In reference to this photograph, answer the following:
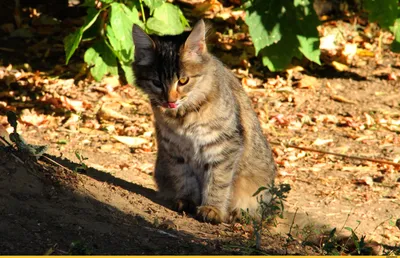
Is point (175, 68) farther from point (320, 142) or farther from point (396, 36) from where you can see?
point (396, 36)

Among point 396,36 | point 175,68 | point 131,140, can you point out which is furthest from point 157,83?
point 396,36

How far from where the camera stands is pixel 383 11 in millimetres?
8297

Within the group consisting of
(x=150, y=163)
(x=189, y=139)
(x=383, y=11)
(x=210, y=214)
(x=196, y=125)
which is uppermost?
(x=383, y=11)

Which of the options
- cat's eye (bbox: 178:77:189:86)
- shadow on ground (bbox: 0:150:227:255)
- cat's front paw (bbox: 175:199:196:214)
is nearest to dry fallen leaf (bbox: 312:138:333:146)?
cat's front paw (bbox: 175:199:196:214)

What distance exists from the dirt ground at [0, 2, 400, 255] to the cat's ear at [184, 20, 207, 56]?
112cm

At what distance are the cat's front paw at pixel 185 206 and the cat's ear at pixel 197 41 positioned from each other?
42.7 inches

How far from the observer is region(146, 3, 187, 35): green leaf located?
312 inches

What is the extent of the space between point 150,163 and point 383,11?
10.3ft

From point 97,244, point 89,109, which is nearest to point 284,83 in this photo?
point 89,109

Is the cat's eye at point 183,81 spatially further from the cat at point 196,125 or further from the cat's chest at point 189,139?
the cat's chest at point 189,139

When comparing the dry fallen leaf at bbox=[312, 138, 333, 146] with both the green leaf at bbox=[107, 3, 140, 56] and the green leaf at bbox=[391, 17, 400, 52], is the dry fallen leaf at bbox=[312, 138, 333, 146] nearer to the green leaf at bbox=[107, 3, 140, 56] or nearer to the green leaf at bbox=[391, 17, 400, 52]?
the green leaf at bbox=[391, 17, 400, 52]

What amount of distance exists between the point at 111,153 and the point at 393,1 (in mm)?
3450

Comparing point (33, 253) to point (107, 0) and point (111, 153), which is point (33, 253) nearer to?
point (111, 153)

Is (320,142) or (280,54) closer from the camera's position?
(320,142)
